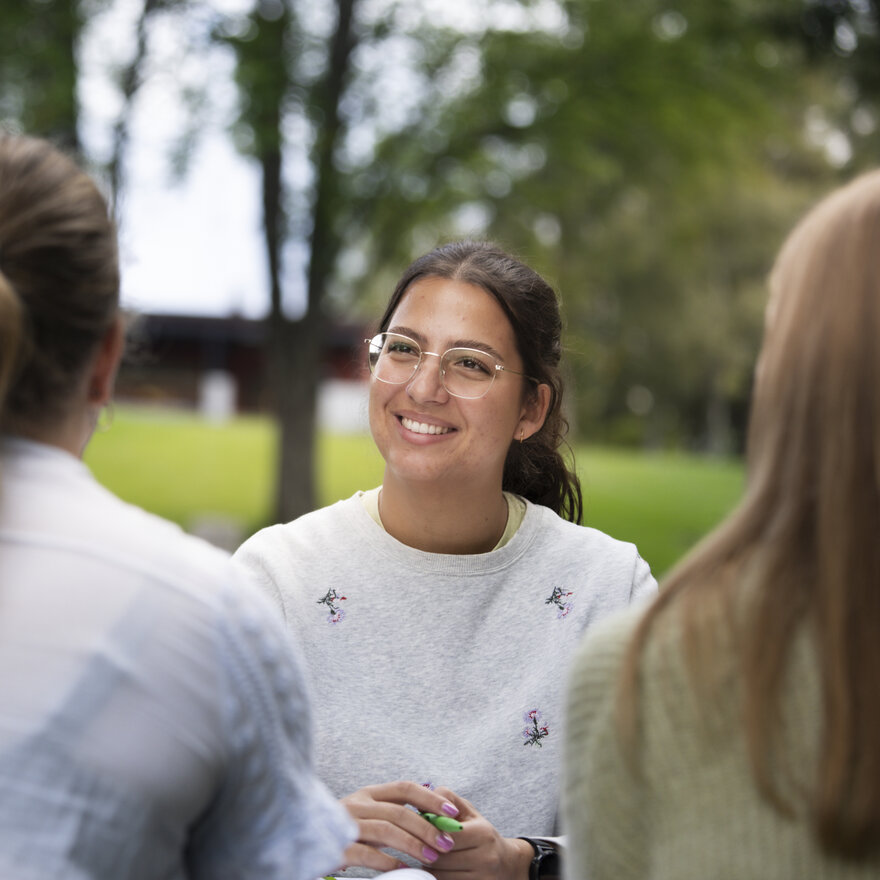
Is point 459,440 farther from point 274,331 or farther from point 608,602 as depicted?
point 274,331

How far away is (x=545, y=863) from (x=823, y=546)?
44.7 inches

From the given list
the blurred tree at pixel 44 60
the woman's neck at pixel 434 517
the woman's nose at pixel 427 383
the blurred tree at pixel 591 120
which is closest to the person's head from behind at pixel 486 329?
the woman's nose at pixel 427 383

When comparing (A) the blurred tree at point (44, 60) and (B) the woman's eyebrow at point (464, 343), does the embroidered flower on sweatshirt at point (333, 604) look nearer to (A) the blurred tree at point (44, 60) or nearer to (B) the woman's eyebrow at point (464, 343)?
(B) the woman's eyebrow at point (464, 343)

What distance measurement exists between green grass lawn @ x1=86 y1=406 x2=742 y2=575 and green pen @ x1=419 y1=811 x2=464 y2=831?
6.97 metres

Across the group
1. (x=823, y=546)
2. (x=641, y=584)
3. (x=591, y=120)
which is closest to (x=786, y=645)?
(x=823, y=546)

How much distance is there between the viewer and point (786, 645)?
106 cm

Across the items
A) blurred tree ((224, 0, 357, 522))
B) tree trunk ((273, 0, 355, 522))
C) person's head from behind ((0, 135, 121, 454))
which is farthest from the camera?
tree trunk ((273, 0, 355, 522))

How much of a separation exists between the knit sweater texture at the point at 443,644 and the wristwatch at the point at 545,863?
0.41 ft

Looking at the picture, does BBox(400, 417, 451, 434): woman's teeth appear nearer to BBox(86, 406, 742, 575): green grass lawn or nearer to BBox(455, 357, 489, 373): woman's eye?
BBox(455, 357, 489, 373): woman's eye

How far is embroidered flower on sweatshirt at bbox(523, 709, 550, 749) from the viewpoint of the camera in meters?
2.12

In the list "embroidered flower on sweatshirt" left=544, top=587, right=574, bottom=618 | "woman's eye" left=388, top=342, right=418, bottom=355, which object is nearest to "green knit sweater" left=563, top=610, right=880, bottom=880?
"embroidered flower on sweatshirt" left=544, top=587, right=574, bottom=618

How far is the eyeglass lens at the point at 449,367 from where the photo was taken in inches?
92.0

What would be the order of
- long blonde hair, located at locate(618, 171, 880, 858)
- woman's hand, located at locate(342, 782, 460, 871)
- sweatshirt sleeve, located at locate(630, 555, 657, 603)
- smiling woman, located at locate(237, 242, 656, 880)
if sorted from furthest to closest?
sweatshirt sleeve, located at locate(630, 555, 657, 603), smiling woman, located at locate(237, 242, 656, 880), woman's hand, located at locate(342, 782, 460, 871), long blonde hair, located at locate(618, 171, 880, 858)

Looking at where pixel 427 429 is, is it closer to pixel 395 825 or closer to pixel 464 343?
pixel 464 343
